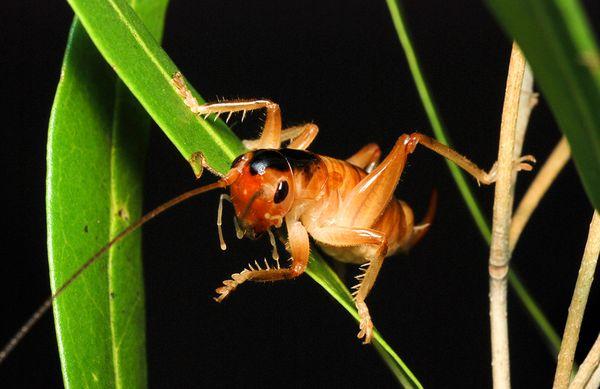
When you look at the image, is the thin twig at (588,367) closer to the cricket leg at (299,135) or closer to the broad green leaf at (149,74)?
the broad green leaf at (149,74)

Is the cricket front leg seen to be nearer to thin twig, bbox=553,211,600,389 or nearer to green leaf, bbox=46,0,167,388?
green leaf, bbox=46,0,167,388

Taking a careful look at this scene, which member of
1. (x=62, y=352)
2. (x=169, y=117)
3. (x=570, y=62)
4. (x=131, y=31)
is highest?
(x=131, y=31)

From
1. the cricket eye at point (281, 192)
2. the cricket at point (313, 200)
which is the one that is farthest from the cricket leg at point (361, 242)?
the cricket eye at point (281, 192)

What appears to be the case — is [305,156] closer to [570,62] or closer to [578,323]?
[578,323]

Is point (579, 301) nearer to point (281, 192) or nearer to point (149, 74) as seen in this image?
point (281, 192)

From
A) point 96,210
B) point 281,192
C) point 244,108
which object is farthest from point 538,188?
point 96,210

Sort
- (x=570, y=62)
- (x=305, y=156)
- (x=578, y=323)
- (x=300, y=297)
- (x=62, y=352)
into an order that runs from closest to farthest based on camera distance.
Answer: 1. (x=570, y=62)
2. (x=578, y=323)
3. (x=62, y=352)
4. (x=305, y=156)
5. (x=300, y=297)

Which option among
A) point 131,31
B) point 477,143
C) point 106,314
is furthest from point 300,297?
point 131,31
